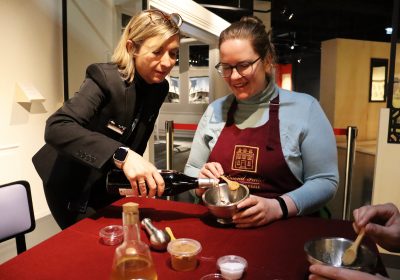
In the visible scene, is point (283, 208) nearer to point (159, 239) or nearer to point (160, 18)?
point (159, 239)

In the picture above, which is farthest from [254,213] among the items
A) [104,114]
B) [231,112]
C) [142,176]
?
[104,114]

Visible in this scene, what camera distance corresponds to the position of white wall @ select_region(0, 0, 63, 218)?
266 cm

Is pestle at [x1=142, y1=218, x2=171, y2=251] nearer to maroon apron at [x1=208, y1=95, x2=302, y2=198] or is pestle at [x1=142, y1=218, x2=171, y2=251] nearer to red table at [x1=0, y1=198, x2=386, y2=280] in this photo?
red table at [x1=0, y1=198, x2=386, y2=280]

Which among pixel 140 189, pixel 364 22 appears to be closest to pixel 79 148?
pixel 140 189

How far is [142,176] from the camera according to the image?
Result: 1172 mm

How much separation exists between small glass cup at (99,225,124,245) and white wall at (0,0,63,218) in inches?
75.3

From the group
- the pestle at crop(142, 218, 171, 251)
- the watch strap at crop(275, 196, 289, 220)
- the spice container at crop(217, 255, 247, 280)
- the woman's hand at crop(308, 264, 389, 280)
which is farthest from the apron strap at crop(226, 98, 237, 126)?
the woman's hand at crop(308, 264, 389, 280)

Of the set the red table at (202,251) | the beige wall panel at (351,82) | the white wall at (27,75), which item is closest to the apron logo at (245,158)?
the red table at (202,251)

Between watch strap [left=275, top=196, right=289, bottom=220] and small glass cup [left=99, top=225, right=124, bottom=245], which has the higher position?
watch strap [left=275, top=196, right=289, bottom=220]

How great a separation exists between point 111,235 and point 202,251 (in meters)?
0.30

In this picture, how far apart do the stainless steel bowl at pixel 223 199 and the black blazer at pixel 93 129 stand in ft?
1.31

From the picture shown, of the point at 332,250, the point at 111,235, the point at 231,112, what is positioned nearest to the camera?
the point at 332,250

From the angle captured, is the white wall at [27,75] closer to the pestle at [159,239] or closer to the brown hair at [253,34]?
the brown hair at [253,34]

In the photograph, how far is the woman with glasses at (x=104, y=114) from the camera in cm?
132
